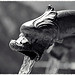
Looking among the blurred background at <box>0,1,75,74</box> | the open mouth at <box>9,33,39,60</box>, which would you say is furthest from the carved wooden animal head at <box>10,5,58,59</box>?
the blurred background at <box>0,1,75,74</box>

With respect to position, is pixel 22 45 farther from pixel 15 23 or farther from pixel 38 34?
pixel 15 23

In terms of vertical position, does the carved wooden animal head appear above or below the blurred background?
above

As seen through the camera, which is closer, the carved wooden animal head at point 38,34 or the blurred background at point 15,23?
the carved wooden animal head at point 38,34

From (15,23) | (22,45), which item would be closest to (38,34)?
(22,45)

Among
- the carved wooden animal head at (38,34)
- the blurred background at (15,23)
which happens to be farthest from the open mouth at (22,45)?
the blurred background at (15,23)

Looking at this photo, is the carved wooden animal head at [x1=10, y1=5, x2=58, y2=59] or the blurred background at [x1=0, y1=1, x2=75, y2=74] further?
the blurred background at [x1=0, y1=1, x2=75, y2=74]

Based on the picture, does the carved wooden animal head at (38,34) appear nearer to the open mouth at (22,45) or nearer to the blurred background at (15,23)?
the open mouth at (22,45)

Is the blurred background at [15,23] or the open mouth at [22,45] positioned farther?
the blurred background at [15,23]

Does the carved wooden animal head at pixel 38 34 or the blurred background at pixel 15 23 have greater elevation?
the carved wooden animal head at pixel 38 34

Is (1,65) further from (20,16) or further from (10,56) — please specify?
(20,16)

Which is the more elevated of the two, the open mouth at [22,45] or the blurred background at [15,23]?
the open mouth at [22,45]

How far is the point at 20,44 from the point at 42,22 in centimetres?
7

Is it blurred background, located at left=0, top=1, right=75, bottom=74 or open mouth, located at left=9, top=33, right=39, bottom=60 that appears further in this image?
blurred background, located at left=0, top=1, right=75, bottom=74

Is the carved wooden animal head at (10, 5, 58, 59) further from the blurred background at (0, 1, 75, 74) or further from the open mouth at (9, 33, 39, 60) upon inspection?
the blurred background at (0, 1, 75, 74)
